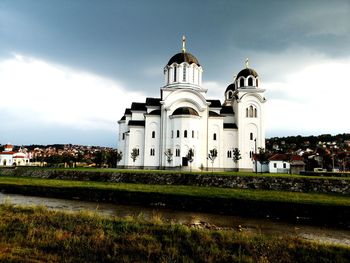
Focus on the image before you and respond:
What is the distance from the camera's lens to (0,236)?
7.97 m

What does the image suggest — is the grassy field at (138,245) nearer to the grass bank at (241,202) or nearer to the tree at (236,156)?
the grass bank at (241,202)

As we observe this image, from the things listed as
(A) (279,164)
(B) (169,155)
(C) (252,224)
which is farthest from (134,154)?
(C) (252,224)

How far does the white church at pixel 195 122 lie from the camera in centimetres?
4141

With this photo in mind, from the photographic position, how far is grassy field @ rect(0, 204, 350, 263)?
21.6 ft

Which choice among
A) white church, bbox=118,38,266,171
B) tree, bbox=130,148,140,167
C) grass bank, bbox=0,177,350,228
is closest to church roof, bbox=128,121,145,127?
white church, bbox=118,38,266,171

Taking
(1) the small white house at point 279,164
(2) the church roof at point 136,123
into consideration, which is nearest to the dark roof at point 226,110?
(1) the small white house at point 279,164

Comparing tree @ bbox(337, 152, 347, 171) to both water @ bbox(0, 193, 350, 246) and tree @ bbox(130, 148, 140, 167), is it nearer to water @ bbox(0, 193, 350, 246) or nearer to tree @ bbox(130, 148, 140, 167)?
tree @ bbox(130, 148, 140, 167)

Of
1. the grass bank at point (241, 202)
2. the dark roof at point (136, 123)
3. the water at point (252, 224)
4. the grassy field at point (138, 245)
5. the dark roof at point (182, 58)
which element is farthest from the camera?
the dark roof at point (182, 58)

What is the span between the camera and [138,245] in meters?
7.40

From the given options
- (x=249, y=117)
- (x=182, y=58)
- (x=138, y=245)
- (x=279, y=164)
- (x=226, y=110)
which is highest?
(x=182, y=58)

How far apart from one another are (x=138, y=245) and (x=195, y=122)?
33389 millimetres

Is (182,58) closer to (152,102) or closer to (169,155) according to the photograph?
(152,102)

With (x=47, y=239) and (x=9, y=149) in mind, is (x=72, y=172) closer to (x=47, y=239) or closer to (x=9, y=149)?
(x=47, y=239)

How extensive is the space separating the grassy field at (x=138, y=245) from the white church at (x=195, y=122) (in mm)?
30746
